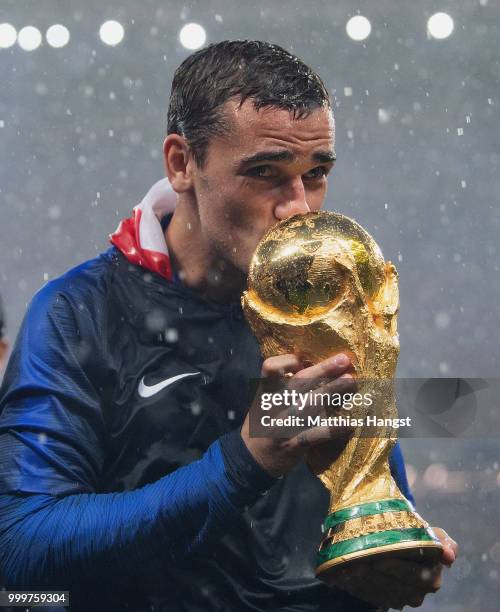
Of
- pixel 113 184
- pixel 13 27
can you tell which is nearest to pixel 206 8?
pixel 13 27

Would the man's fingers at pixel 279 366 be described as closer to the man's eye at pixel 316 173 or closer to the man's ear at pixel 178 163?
the man's eye at pixel 316 173

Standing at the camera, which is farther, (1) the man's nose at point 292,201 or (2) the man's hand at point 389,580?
(1) the man's nose at point 292,201

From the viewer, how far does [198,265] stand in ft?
5.48

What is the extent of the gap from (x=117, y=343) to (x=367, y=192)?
17.1 ft

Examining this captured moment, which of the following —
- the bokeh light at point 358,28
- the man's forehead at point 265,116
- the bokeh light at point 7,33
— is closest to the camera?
the man's forehead at point 265,116

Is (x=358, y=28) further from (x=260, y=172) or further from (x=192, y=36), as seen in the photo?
(x=260, y=172)

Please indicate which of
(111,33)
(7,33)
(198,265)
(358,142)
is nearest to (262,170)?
(198,265)

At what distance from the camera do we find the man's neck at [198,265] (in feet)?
5.43

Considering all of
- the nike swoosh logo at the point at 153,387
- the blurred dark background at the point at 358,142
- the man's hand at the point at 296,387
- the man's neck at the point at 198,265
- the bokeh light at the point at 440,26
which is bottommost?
the man's hand at the point at 296,387

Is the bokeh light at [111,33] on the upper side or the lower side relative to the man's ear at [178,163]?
upper

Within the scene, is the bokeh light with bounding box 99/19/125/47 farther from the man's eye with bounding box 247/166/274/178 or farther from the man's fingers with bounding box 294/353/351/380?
the man's fingers with bounding box 294/353/351/380

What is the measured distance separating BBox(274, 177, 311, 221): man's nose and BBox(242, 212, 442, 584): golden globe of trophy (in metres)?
0.04

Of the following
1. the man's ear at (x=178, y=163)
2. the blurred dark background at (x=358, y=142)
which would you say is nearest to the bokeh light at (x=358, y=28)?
the blurred dark background at (x=358, y=142)

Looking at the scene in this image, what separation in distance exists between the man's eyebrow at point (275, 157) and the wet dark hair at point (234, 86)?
6cm
